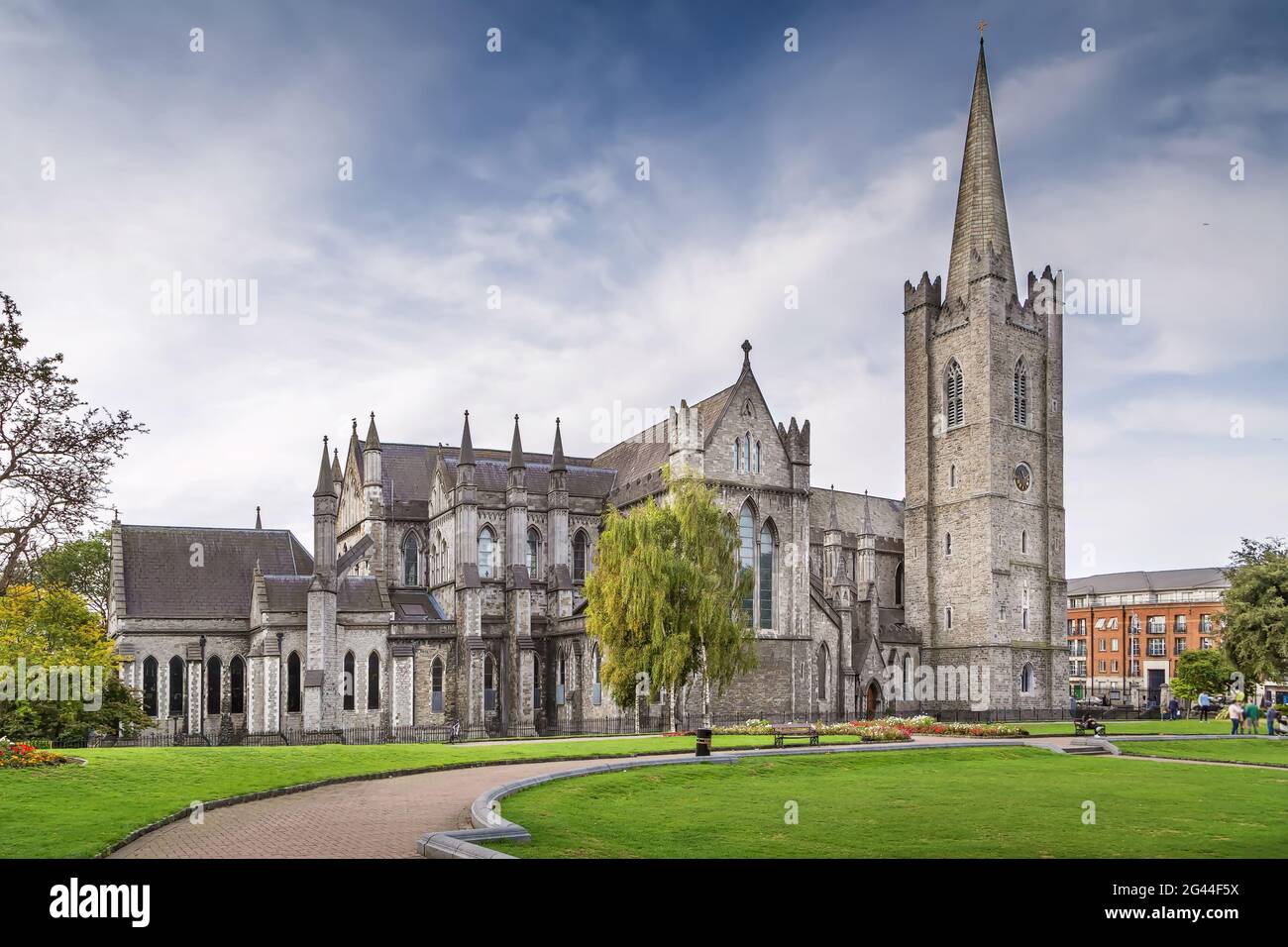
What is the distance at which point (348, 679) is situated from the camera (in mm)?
53625

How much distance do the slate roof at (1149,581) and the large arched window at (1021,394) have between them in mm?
40269

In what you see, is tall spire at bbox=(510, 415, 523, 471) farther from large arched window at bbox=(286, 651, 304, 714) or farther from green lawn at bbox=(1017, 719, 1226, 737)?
green lawn at bbox=(1017, 719, 1226, 737)

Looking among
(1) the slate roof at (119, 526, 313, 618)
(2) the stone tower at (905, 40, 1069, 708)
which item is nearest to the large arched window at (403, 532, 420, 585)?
(1) the slate roof at (119, 526, 313, 618)

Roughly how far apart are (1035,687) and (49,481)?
2313 inches

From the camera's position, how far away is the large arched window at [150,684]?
173 feet

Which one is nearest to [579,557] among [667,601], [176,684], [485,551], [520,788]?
[485,551]

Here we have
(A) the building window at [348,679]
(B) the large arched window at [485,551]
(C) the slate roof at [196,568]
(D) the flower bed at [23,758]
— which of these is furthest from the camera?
(B) the large arched window at [485,551]

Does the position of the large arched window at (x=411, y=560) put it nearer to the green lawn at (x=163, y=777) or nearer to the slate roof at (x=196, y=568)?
the slate roof at (x=196, y=568)

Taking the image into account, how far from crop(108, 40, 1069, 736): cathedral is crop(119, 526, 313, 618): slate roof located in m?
0.13

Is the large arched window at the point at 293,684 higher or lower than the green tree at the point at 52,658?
lower

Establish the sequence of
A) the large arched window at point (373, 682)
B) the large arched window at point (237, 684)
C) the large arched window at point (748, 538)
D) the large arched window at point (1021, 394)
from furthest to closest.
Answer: the large arched window at point (1021, 394)
the large arched window at point (748, 538)
the large arched window at point (237, 684)
the large arched window at point (373, 682)

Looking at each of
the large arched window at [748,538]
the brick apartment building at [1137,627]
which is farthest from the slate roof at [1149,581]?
the large arched window at [748,538]
